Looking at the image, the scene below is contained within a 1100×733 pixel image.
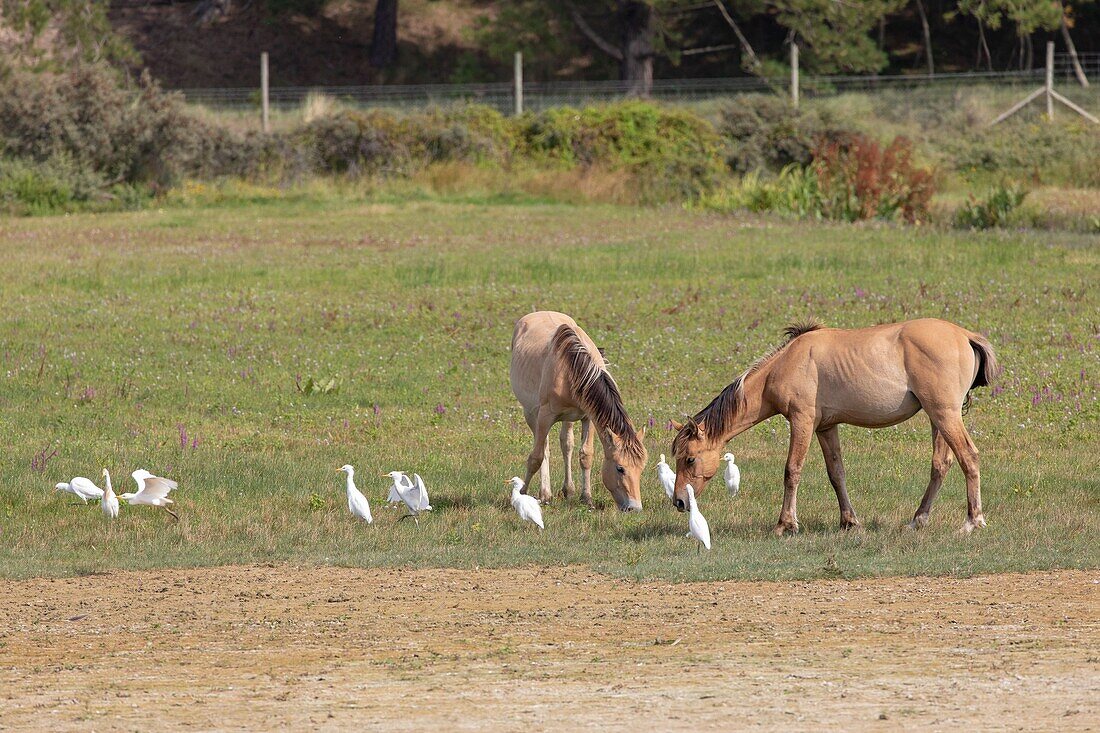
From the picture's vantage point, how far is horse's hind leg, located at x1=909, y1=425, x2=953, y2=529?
12.0 meters

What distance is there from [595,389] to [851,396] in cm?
210

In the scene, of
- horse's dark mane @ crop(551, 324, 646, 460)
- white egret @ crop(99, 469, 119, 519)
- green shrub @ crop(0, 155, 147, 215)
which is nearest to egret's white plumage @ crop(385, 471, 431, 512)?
horse's dark mane @ crop(551, 324, 646, 460)

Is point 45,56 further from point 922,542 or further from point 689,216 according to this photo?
point 922,542

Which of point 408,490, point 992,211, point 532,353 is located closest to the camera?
point 408,490

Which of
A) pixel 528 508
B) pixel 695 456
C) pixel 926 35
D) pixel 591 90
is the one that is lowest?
pixel 528 508

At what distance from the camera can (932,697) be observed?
289 inches

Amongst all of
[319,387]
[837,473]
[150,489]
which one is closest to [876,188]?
[319,387]

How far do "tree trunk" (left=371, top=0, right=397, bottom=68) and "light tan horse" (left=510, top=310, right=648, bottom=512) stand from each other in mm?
50563

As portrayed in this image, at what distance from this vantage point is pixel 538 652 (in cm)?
850

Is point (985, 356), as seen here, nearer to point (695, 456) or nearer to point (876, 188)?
point (695, 456)

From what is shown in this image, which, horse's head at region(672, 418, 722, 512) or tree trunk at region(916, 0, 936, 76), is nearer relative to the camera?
horse's head at region(672, 418, 722, 512)

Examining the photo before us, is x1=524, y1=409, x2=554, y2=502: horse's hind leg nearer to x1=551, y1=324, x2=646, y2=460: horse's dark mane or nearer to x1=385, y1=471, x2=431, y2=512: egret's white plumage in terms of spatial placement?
x1=551, y1=324, x2=646, y2=460: horse's dark mane

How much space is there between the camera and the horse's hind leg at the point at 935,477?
1197 cm

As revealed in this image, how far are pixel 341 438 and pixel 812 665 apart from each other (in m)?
8.94
